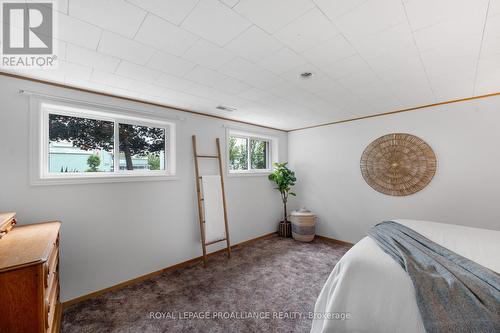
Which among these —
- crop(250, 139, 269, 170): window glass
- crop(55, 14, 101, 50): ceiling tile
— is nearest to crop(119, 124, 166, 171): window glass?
crop(55, 14, 101, 50): ceiling tile

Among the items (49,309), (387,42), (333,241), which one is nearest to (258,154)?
(333,241)

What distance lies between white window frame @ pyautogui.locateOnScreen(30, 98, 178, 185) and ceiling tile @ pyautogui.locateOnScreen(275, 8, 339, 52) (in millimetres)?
2087

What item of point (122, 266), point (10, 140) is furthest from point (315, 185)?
point (10, 140)

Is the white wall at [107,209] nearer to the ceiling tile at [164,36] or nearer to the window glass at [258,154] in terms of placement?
the window glass at [258,154]

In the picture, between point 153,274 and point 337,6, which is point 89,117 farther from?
point 337,6

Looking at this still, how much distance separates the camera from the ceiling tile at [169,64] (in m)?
1.69

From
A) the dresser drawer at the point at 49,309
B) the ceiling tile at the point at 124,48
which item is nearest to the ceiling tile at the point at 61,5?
the ceiling tile at the point at 124,48

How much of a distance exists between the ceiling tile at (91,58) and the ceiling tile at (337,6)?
1.60 m

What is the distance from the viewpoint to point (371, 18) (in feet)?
4.21

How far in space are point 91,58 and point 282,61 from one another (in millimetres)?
1567

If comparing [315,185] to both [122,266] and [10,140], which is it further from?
[10,140]

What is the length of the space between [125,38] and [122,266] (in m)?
2.44

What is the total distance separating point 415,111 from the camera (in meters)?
3.11

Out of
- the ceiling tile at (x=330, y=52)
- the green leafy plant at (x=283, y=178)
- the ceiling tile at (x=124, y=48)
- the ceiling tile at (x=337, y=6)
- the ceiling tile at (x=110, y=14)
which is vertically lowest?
the green leafy plant at (x=283, y=178)
